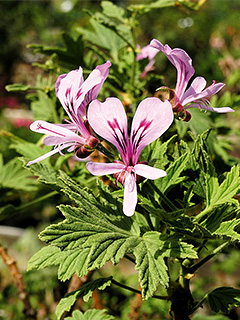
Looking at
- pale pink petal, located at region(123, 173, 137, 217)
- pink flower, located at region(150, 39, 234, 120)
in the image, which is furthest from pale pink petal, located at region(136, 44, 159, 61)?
pale pink petal, located at region(123, 173, 137, 217)

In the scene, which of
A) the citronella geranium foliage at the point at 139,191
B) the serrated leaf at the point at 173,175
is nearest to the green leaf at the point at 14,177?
the citronella geranium foliage at the point at 139,191

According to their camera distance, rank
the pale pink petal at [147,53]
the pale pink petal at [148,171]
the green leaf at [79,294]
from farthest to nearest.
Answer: the pale pink petal at [147,53] < the green leaf at [79,294] < the pale pink petal at [148,171]

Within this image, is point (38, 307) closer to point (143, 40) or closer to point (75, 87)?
point (75, 87)

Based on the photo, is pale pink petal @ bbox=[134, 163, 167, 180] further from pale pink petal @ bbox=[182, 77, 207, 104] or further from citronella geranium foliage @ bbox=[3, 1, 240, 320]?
pale pink petal @ bbox=[182, 77, 207, 104]

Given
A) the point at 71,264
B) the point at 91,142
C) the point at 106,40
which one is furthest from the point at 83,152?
the point at 106,40

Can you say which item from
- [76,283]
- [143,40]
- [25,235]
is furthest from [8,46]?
[76,283]

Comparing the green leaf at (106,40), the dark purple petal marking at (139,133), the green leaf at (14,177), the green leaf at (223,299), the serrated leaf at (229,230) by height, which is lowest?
the green leaf at (14,177)

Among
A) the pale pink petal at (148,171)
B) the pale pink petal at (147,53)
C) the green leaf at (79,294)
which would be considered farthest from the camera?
the pale pink petal at (147,53)

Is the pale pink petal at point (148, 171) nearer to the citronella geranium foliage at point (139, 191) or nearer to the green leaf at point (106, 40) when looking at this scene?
the citronella geranium foliage at point (139, 191)
